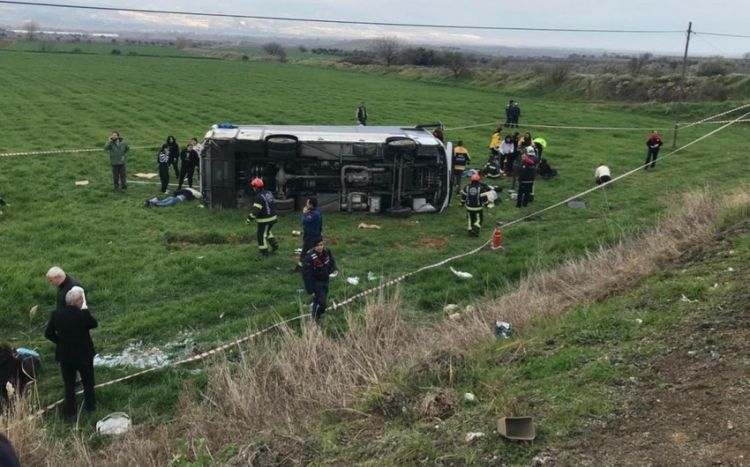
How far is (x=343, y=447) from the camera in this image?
5.78 metres

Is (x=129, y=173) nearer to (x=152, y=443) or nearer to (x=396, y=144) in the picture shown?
(x=396, y=144)

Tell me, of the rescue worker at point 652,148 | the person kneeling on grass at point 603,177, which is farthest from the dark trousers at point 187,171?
the rescue worker at point 652,148

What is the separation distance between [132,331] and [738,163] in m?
21.1

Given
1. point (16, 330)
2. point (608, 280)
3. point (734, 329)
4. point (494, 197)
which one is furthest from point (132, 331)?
point (494, 197)

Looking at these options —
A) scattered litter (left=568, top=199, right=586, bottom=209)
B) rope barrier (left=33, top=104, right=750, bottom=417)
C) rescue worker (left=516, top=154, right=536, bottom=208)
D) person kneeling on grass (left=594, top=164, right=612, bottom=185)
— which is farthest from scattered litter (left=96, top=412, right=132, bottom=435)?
person kneeling on grass (left=594, top=164, right=612, bottom=185)

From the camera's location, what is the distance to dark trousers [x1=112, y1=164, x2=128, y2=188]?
17672mm

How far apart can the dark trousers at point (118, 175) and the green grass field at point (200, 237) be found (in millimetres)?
316

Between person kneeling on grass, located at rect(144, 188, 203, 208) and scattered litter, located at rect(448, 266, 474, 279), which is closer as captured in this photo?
scattered litter, located at rect(448, 266, 474, 279)

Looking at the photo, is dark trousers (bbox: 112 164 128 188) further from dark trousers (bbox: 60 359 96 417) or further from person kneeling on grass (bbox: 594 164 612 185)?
person kneeling on grass (bbox: 594 164 612 185)

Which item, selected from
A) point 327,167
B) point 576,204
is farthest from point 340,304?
point 576,204

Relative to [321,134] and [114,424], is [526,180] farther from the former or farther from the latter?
[114,424]

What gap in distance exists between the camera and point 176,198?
16.8 m

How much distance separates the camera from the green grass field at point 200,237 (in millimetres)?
10070

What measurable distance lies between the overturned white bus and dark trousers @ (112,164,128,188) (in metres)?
3.31
